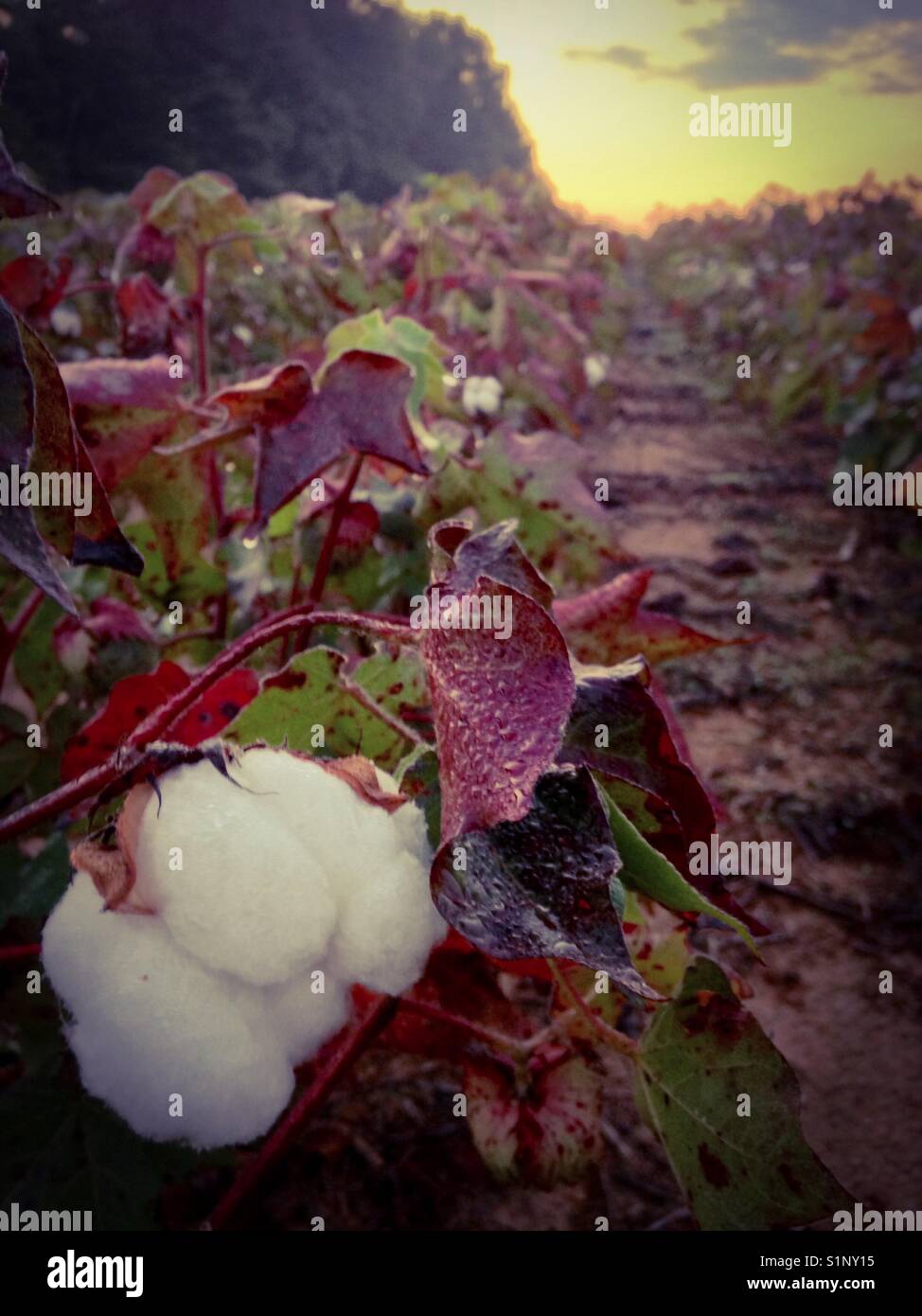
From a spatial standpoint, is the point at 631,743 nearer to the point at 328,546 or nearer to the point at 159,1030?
the point at 159,1030

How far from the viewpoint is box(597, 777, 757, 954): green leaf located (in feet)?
0.99

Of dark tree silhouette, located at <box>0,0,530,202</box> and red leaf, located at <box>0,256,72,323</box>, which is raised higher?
dark tree silhouette, located at <box>0,0,530,202</box>

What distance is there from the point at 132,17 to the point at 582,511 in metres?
19.2

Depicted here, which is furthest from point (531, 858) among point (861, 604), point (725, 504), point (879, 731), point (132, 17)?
point (132, 17)

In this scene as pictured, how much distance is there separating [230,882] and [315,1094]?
0.18 meters

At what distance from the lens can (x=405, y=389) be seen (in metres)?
0.52

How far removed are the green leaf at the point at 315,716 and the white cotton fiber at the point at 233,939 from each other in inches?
2.4

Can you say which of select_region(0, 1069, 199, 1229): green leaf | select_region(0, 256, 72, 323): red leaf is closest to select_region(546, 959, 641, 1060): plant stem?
select_region(0, 1069, 199, 1229): green leaf

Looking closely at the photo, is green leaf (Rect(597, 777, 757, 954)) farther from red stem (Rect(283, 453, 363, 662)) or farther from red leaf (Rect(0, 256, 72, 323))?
red leaf (Rect(0, 256, 72, 323))

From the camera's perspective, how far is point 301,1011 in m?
0.34

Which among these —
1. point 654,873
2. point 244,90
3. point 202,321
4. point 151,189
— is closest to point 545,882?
point 654,873

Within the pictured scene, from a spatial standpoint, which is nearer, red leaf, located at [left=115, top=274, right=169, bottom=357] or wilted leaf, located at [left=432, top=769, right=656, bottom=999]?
wilted leaf, located at [left=432, top=769, right=656, bottom=999]

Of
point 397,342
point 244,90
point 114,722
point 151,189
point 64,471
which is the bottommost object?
point 114,722

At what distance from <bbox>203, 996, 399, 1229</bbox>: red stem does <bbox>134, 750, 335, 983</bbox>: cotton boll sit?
11 cm
